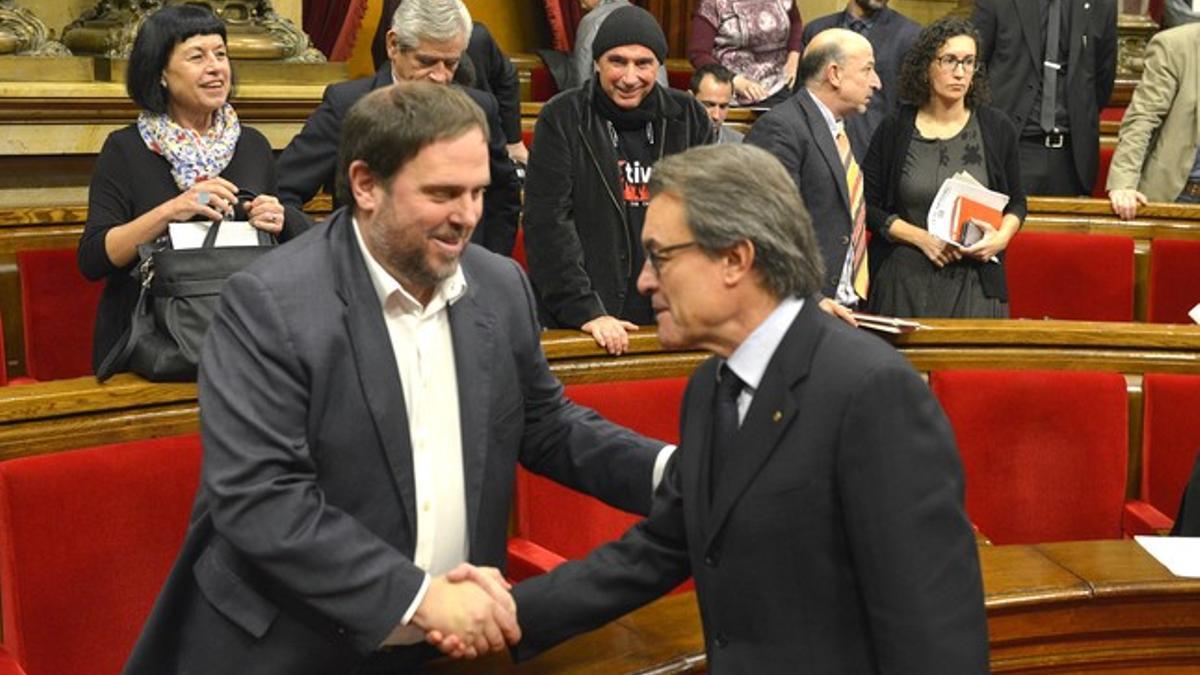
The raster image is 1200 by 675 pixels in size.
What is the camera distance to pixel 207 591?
1840 mm

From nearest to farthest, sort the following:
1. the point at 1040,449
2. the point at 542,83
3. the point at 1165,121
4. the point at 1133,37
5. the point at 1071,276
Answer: the point at 1040,449 → the point at 1071,276 → the point at 1165,121 → the point at 542,83 → the point at 1133,37

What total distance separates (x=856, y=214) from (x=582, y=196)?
2.22 feet

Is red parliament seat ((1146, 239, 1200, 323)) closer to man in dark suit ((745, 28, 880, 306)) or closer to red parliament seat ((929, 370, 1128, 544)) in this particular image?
man in dark suit ((745, 28, 880, 306))

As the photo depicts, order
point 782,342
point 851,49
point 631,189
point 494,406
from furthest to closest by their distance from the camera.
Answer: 1. point 851,49
2. point 631,189
3. point 494,406
4. point 782,342

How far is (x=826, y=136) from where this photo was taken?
142 inches

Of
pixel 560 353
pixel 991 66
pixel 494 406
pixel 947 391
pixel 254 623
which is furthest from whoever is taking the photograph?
pixel 991 66

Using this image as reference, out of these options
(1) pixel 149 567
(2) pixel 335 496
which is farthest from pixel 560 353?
(2) pixel 335 496

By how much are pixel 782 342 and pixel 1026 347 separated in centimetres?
169

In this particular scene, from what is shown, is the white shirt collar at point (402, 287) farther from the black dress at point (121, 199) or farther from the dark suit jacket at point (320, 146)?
the dark suit jacket at point (320, 146)

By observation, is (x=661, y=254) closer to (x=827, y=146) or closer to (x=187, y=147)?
(x=187, y=147)

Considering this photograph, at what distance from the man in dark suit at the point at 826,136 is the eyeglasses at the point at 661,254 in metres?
1.91

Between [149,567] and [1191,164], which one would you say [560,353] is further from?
[1191,164]

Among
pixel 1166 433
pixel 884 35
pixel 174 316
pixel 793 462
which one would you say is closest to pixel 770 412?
pixel 793 462

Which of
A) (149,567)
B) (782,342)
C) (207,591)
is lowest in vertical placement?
(149,567)
